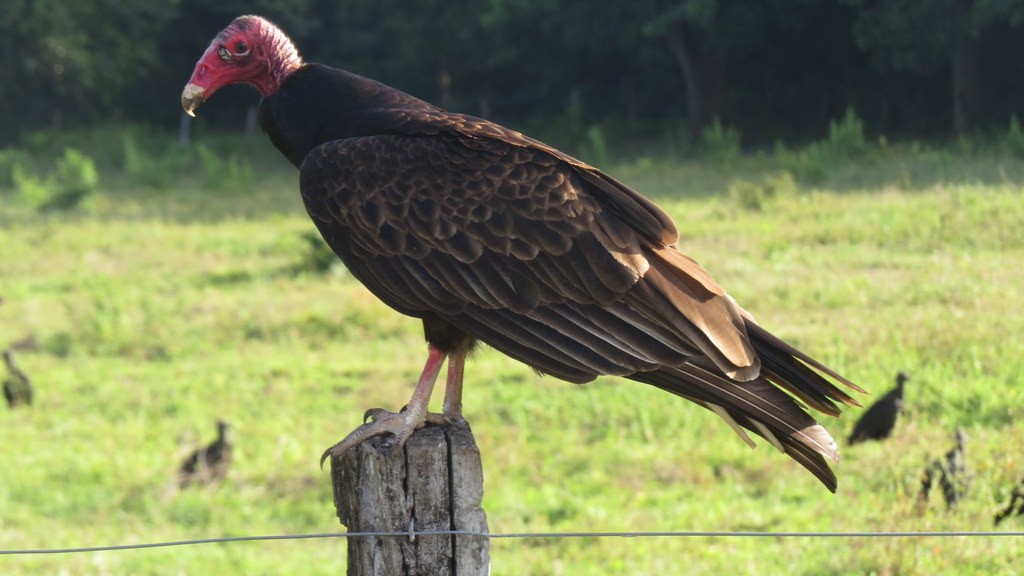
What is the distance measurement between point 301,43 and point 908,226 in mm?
20716

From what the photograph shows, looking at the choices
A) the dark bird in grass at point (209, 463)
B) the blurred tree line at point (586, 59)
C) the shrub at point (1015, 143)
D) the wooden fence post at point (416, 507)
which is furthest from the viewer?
the blurred tree line at point (586, 59)

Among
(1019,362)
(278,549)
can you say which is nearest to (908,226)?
(1019,362)

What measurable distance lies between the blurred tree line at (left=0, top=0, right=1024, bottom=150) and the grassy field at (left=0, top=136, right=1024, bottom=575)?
8648 mm

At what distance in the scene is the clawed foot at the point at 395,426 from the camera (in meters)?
2.54

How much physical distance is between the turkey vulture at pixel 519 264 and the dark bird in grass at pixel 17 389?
197 inches

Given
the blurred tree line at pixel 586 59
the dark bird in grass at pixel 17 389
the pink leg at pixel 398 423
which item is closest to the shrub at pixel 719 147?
the blurred tree line at pixel 586 59

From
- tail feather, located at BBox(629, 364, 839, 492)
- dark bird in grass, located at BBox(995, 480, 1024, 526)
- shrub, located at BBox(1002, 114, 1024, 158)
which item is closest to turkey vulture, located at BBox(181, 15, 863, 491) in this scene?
tail feather, located at BBox(629, 364, 839, 492)

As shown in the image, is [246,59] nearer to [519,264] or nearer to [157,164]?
[519,264]

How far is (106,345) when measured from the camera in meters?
8.79

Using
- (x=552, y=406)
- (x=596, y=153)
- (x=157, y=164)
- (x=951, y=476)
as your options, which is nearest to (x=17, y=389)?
(x=552, y=406)

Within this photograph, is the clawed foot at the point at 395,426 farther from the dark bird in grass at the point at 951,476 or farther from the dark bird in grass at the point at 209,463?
the dark bird in grass at the point at 209,463

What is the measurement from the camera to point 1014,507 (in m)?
4.87

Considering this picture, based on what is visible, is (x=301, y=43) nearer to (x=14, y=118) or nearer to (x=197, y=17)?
(x=197, y=17)

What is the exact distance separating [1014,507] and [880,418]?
41.1 inches
